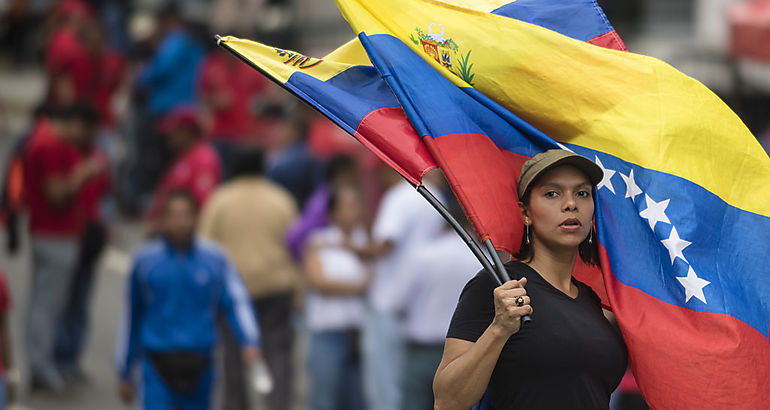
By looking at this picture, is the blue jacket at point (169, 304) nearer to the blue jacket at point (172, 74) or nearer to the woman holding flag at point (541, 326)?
the woman holding flag at point (541, 326)

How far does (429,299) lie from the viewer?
8523 mm

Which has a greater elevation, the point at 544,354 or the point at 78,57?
the point at 78,57

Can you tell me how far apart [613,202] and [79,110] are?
21.6 feet

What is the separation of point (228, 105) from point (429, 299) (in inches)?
243

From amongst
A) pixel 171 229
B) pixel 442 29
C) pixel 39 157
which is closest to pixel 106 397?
pixel 39 157

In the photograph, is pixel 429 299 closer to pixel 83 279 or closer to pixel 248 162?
pixel 248 162

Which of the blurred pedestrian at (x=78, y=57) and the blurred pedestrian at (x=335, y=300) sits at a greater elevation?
the blurred pedestrian at (x=78, y=57)

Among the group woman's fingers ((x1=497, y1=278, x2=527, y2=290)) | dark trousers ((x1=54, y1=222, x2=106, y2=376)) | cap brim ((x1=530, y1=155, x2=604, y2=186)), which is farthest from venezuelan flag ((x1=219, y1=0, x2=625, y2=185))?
dark trousers ((x1=54, y1=222, x2=106, y2=376))

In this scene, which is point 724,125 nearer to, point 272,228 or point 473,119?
point 473,119

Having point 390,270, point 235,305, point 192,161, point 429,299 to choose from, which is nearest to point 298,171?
point 192,161

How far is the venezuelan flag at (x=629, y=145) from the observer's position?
4668 mm

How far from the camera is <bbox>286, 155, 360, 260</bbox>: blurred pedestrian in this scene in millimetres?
9883

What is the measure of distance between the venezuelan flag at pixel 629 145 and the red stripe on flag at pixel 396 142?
0.06 m

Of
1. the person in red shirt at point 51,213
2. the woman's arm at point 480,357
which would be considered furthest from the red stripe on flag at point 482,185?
the person in red shirt at point 51,213
